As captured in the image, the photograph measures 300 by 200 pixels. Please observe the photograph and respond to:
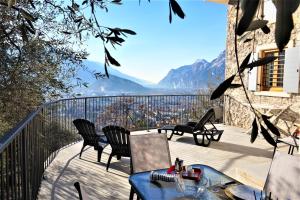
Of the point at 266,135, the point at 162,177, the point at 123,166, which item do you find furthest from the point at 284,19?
the point at 123,166

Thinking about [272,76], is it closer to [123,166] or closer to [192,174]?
[123,166]

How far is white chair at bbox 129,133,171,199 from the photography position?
11.2 ft

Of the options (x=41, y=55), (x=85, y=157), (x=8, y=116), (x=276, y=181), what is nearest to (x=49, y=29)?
(x=41, y=55)

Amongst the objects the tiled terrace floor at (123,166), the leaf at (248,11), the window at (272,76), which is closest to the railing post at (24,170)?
the tiled terrace floor at (123,166)

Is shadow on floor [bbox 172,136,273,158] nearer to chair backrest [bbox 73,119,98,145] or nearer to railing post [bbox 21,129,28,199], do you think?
chair backrest [bbox 73,119,98,145]

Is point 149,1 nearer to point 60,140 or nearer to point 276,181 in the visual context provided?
point 276,181

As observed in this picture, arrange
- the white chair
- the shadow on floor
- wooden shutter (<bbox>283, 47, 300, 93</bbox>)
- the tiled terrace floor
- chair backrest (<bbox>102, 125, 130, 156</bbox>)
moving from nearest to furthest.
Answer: the white chair
the tiled terrace floor
chair backrest (<bbox>102, 125, 130, 156</bbox>)
the shadow on floor
wooden shutter (<bbox>283, 47, 300, 93</bbox>)

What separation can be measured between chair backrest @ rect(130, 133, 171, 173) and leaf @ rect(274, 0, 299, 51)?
298cm

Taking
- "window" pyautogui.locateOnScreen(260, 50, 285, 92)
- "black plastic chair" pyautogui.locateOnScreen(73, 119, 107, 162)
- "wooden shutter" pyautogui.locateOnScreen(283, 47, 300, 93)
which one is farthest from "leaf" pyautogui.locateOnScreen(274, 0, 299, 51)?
"window" pyautogui.locateOnScreen(260, 50, 285, 92)

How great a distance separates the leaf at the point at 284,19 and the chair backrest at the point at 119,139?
4611 mm

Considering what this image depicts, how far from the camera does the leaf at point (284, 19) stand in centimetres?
50

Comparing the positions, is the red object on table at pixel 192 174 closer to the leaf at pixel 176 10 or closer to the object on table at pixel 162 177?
the object on table at pixel 162 177

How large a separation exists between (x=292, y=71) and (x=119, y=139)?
15.3 feet

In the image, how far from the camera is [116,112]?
29.4 feet
